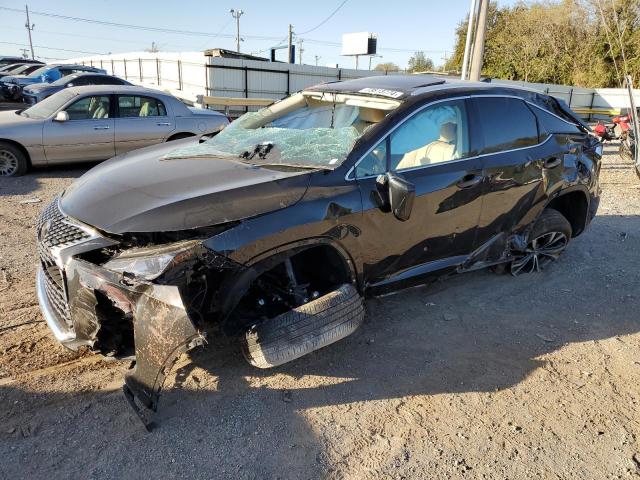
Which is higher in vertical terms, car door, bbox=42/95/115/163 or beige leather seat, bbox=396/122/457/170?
beige leather seat, bbox=396/122/457/170

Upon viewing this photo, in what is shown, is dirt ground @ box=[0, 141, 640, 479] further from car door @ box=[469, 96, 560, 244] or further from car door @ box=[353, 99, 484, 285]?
car door @ box=[469, 96, 560, 244]

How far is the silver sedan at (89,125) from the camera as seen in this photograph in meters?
7.97

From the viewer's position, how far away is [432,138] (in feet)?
12.2

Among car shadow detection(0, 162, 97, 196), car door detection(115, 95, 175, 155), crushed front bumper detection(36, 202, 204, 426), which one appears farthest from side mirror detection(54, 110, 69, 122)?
crushed front bumper detection(36, 202, 204, 426)

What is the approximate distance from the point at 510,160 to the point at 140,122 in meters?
6.98

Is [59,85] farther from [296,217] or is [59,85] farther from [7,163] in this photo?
[296,217]

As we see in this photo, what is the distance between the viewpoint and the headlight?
99.0 inches

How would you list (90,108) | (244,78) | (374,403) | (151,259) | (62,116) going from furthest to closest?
(244,78)
(90,108)
(62,116)
(374,403)
(151,259)

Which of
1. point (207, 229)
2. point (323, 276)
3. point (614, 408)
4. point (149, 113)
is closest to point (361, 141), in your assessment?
point (323, 276)

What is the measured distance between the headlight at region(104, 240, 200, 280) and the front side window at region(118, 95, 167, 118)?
23.1 feet

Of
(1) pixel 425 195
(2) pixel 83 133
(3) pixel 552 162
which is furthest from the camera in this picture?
(2) pixel 83 133

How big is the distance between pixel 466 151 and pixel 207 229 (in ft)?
7.22

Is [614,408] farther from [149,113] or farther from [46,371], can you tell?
[149,113]

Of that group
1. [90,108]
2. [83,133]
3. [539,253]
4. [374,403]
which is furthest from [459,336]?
[90,108]
